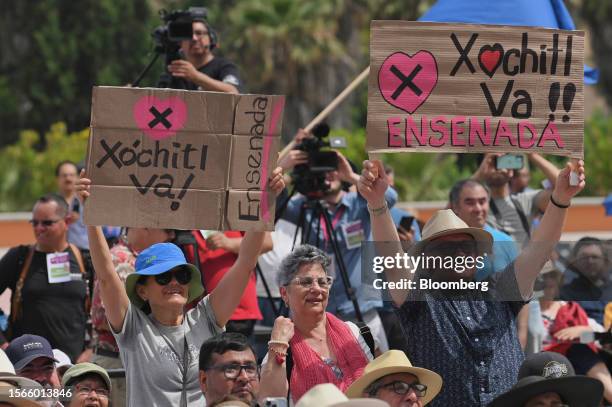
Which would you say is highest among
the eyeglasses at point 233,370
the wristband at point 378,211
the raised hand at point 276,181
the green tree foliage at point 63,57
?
the green tree foliage at point 63,57

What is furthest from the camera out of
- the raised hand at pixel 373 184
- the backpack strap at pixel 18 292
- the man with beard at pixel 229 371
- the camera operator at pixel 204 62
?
the camera operator at pixel 204 62

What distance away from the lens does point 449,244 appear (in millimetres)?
6355

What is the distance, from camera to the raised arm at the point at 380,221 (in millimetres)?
6270

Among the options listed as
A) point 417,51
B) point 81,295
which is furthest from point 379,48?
point 81,295

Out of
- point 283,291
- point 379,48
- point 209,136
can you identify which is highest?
point 379,48

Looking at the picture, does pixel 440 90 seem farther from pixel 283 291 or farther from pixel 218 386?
pixel 218 386

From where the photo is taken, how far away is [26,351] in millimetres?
6605

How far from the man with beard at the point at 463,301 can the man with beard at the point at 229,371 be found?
909mm

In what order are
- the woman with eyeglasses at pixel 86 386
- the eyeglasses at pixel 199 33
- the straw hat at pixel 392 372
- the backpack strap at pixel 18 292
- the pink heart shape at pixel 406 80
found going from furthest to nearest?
the eyeglasses at pixel 199 33 → the backpack strap at pixel 18 292 → the pink heart shape at pixel 406 80 → the woman with eyeglasses at pixel 86 386 → the straw hat at pixel 392 372

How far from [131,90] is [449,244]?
1.62m

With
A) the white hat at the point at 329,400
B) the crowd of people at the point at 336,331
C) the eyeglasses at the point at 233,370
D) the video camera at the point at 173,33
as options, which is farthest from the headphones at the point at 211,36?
the white hat at the point at 329,400

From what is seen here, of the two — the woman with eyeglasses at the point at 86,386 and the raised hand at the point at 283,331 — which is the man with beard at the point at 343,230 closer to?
the raised hand at the point at 283,331

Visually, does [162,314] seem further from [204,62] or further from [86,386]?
[204,62]

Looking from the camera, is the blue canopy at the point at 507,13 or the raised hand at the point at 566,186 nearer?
the raised hand at the point at 566,186
